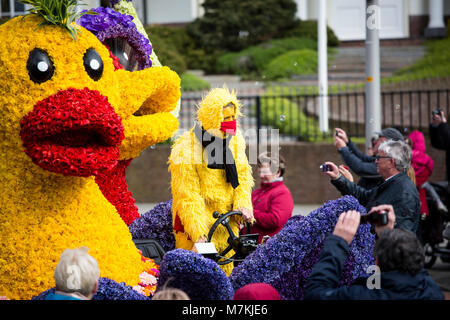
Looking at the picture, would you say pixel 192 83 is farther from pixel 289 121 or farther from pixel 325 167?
pixel 325 167

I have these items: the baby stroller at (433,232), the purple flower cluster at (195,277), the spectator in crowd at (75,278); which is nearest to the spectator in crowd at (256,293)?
the purple flower cluster at (195,277)

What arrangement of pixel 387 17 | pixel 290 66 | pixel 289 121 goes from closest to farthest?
pixel 289 121 < pixel 290 66 < pixel 387 17

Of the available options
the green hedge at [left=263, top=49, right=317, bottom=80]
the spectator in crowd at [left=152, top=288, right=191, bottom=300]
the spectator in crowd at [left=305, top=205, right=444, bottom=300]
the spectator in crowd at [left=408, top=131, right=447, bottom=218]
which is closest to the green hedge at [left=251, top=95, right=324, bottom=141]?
the green hedge at [left=263, top=49, right=317, bottom=80]

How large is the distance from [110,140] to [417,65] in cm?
1289

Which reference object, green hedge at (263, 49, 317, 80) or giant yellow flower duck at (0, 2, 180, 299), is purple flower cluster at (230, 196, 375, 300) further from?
green hedge at (263, 49, 317, 80)

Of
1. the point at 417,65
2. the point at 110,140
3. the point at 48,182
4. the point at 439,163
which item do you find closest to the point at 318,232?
the point at 110,140

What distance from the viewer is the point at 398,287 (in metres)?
2.79

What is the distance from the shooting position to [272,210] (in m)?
5.23

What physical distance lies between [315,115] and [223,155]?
28.6ft

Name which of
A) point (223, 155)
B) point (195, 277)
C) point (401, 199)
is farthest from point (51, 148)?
point (401, 199)

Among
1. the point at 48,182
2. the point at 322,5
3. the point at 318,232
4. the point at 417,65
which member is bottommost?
Result: the point at 318,232

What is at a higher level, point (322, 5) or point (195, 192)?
point (322, 5)

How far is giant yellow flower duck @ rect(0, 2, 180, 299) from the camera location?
11.3ft
